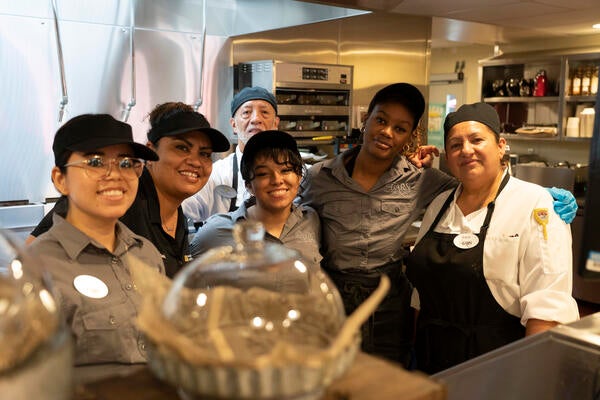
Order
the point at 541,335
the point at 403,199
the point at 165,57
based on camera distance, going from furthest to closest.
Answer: the point at 165,57
the point at 403,199
the point at 541,335

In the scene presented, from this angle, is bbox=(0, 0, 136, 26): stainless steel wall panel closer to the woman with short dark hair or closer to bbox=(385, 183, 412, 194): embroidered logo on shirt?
the woman with short dark hair

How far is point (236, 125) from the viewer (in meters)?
3.14

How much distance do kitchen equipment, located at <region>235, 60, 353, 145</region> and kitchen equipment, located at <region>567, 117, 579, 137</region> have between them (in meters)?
2.69

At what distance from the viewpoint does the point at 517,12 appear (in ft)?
13.0

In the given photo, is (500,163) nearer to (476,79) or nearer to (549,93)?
(549,93)

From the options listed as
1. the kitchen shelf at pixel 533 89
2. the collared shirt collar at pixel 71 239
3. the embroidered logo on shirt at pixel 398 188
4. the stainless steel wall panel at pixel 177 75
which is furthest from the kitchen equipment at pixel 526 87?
the collared shirt collar at pixel 71 239

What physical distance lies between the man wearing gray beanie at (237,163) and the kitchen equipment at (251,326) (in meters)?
2.08

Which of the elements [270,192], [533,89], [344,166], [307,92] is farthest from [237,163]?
[533,89]

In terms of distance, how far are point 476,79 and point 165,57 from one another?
4.84 m

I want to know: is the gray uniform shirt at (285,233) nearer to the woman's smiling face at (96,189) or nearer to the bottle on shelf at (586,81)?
the woman's smiling face at (96,189)

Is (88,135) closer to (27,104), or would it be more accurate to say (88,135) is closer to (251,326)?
(251,326)

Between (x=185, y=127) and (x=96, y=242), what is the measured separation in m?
0.59

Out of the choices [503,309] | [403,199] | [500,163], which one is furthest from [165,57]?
[503,309]

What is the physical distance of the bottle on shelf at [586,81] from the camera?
5.71m
